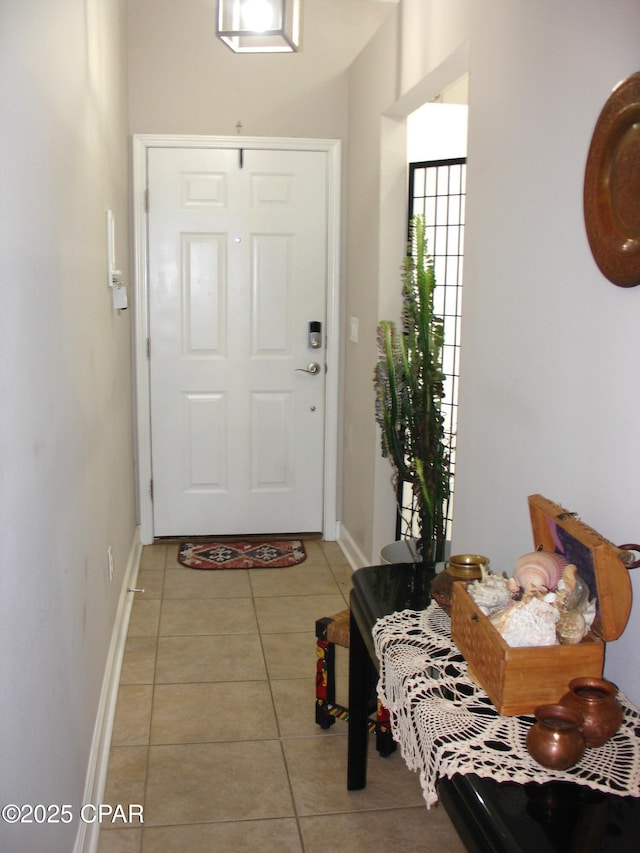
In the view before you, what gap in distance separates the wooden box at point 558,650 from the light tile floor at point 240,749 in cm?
91

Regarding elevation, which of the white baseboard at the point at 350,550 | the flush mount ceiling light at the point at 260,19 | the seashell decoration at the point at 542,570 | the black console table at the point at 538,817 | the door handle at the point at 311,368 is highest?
the flush mount ceiling light at the point at 260,19

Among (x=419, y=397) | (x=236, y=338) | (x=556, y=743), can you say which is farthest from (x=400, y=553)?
(x=556, y=743)

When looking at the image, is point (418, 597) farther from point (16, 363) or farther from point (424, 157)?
point (424, 157)

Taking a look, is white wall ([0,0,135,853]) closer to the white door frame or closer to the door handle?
the white door frame

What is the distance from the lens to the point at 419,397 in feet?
9.84

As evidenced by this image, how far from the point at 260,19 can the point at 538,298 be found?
1053mm

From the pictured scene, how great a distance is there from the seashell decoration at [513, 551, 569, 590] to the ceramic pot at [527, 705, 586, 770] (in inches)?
12.9

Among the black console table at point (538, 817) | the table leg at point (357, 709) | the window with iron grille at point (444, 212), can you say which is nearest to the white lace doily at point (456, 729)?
the black console table at point (538, 817)

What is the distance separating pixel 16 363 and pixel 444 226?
261cm

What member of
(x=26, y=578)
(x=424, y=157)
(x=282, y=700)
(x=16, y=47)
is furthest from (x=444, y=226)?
(x=26, y=578)

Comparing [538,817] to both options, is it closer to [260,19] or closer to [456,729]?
[456,729]

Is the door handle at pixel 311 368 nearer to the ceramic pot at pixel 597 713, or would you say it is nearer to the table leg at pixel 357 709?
the table leg at pixel 357 709

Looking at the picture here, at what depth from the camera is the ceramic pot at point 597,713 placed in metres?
1.33

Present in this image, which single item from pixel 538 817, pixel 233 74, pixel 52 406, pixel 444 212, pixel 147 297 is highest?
pixel 233 74
